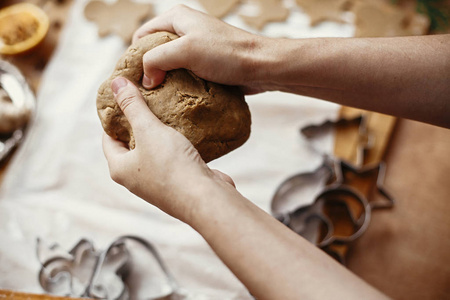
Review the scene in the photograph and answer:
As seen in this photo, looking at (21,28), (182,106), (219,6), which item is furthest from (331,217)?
(21,28)

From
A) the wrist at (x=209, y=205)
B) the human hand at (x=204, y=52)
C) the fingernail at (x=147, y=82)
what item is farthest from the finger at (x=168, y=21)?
the wrist at (x=209, y=205)

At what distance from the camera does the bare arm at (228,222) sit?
75cm

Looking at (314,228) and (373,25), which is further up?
(373,25)

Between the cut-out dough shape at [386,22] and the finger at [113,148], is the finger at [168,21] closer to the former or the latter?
the finger at [113,148]

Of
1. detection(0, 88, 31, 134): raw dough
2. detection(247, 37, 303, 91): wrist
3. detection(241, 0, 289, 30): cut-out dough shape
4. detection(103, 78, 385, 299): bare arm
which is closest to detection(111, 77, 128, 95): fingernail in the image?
detection(103, 78, 385, 299): bare arm

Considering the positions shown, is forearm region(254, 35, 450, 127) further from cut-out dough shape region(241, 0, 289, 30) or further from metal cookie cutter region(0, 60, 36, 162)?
metal cookie cutter region(0, 60, 36, 162)

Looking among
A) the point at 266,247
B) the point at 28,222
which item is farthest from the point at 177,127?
the point at 28,222

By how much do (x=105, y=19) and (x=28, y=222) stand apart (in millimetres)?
1217

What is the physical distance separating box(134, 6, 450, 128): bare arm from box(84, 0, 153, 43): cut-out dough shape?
0.99m

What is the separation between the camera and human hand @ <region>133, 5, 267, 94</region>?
105 cm

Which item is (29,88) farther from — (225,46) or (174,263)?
(225,46)

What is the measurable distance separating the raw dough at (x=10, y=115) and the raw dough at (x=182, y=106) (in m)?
0.91

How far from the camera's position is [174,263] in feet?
5.32

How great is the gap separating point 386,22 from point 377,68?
1.13m
